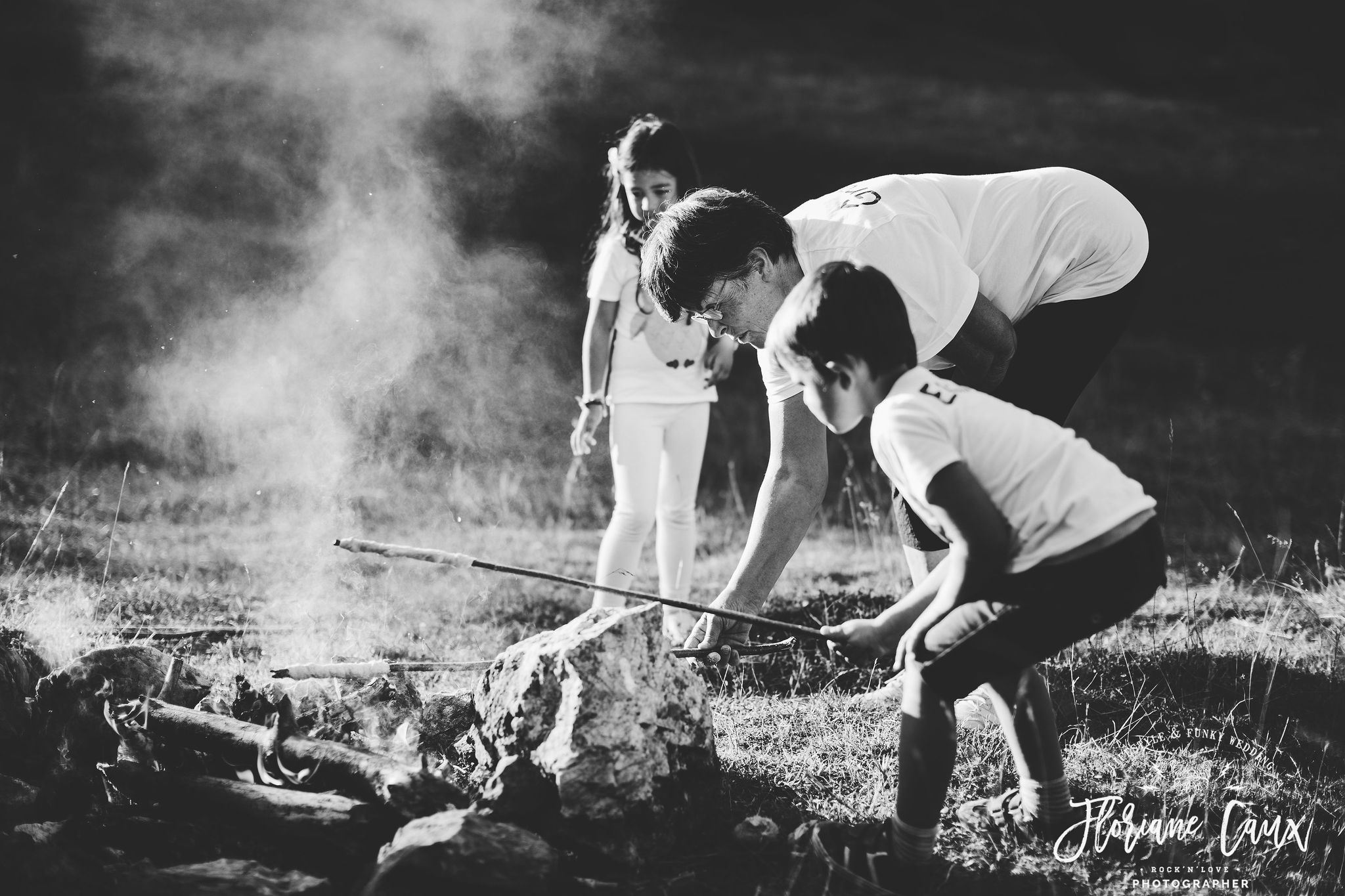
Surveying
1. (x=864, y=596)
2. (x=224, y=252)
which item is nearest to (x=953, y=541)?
(x=864, y=596)

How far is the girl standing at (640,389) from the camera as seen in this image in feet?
12.7

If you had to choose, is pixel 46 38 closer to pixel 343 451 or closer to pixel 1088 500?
pixel 343 451

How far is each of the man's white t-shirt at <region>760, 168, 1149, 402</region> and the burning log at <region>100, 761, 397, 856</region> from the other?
54.2 inches

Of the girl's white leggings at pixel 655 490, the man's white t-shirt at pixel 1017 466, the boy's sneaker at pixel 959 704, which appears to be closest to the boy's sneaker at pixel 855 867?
the man's white t-shirt at pixel 1017 466

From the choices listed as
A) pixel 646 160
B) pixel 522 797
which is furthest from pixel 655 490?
pixel 522 797

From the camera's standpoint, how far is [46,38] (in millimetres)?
9516

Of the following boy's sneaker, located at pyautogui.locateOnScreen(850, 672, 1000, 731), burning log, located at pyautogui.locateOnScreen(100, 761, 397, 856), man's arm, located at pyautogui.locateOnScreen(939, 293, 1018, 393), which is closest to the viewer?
burning log, located at pyautogui.locateOnScreen(100, 761, 397, 856)

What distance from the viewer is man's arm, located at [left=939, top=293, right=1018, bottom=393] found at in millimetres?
2557

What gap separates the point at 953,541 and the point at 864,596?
234cm

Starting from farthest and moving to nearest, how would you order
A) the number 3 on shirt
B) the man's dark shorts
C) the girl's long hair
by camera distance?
the girl's long hair < the man's dark shorts < the number 3 on shirt

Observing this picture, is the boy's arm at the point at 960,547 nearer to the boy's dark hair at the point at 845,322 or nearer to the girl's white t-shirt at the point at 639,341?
the boy's dark hair at the point at 845,322

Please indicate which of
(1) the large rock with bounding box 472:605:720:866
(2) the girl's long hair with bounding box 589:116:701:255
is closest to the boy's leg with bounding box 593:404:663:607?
(2) the girl's long hair with bounding box 589:116:701:255

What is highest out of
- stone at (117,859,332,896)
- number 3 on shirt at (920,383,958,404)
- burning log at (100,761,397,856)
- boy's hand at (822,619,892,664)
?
number 3 on shirt at (920,383,958,404)

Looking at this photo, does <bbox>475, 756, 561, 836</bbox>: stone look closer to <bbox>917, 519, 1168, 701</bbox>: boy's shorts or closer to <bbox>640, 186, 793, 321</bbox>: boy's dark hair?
<bbox>917, 519, 1168, 701</bbox>: boy's shorts
